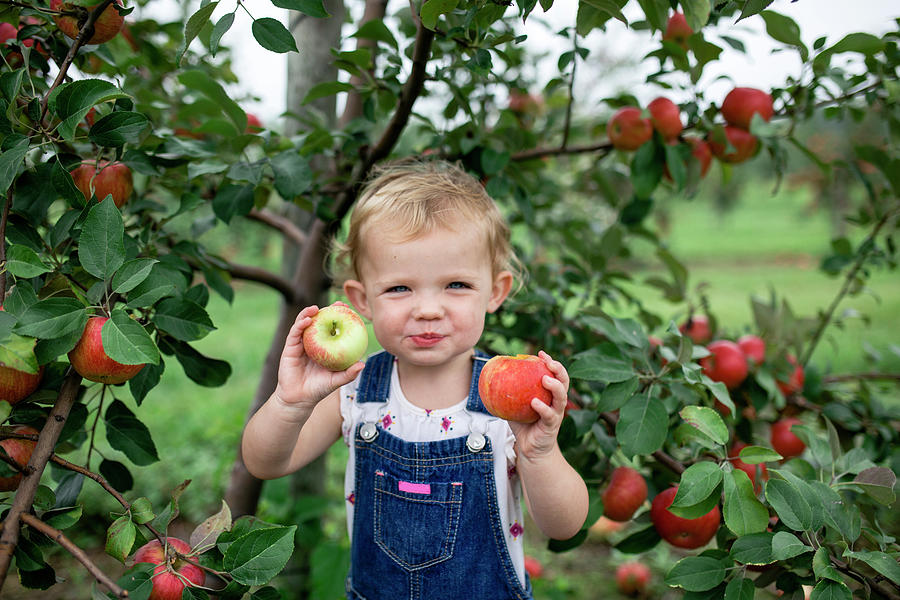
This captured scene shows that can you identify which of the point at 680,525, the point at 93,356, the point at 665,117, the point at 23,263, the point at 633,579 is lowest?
the point at 633,579

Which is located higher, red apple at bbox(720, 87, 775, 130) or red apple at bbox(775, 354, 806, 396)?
red apple at bbox(720, 87, 775, 130)

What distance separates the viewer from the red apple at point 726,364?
4.83 ft

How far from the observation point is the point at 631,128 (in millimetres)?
1506

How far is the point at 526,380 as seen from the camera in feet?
2.97

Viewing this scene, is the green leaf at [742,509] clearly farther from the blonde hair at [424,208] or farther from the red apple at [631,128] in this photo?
the red apple at [631,128]

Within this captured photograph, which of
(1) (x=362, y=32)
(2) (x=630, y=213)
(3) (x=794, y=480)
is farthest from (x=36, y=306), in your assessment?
(2) (x=630, y=213)

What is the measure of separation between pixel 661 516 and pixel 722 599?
0.81ft

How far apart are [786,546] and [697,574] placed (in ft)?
0.49

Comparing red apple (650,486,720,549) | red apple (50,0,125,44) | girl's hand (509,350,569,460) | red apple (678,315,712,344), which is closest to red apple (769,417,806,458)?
red apple (678,315,712,344)

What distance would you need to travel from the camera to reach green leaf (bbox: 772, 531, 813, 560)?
83 cm

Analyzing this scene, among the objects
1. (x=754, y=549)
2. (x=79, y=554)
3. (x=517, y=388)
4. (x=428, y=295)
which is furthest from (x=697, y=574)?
(x=79, y=554)

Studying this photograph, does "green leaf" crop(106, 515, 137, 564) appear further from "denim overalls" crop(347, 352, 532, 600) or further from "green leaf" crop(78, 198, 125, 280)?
"denim overalls" crop(347, 352, 532, 600)

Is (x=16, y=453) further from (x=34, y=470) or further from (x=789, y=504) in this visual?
(x=789, y=504)

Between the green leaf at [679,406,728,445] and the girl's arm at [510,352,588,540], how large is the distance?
0.20 m
